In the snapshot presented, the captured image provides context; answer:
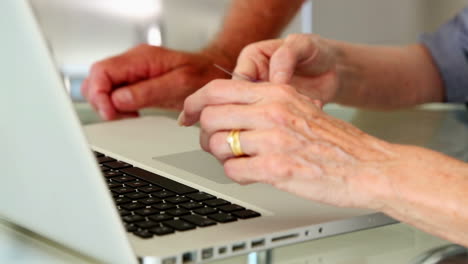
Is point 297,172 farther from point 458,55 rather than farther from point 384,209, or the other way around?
point 458,55

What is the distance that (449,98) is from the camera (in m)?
1.48

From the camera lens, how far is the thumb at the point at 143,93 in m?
1.26

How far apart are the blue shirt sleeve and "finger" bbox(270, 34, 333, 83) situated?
37cm

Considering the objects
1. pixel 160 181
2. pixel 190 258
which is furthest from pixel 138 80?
pixel 190 258

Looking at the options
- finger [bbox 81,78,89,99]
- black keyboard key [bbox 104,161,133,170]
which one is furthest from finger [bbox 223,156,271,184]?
finger [bbox 81,78,89,99]

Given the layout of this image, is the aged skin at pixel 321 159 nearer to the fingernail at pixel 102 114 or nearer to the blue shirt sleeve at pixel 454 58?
the fingernail at pixel 102 114

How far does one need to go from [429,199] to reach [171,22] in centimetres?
251

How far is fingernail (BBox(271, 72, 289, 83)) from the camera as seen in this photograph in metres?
0.88

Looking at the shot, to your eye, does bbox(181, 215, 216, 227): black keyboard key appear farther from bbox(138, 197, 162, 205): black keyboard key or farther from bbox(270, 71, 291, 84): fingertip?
bbox(270, 71, 291, 84): fingertip

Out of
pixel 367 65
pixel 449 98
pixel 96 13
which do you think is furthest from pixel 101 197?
pixel 96 13

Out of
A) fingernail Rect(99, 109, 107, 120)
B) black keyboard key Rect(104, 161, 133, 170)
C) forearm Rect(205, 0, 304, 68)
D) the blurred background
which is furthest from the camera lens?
the blurred background

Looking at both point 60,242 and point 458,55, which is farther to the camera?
point 458,55

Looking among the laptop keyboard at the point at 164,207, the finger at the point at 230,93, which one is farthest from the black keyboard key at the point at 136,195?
the finger at the point at 230,93

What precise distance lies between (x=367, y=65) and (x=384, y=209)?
677mm
